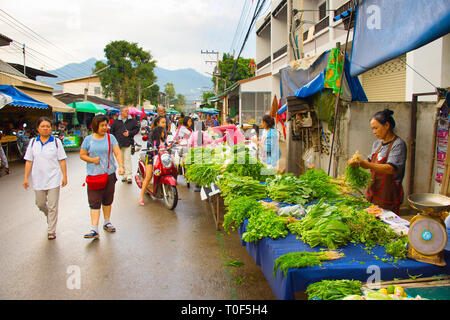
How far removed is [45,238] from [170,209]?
2.47m

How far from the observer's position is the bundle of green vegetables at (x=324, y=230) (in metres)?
2.81

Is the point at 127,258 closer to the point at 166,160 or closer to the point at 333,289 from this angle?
the point at 166,160

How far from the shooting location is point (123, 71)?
51.4 metres

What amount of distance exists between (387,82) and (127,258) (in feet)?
29.7

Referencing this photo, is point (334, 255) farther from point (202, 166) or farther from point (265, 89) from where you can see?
point (265, 89)

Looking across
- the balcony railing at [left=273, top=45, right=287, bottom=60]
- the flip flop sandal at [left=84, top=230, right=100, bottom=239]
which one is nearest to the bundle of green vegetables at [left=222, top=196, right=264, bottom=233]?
the flip flop sandal at [left=84, top=230, right=100, bottom=239]

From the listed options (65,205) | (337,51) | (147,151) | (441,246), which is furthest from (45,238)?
(337,51)

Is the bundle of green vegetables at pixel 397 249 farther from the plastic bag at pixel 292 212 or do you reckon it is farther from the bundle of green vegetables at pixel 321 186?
the bundle of green vegetables at pixel 321 186

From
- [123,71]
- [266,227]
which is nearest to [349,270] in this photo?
[266,227]

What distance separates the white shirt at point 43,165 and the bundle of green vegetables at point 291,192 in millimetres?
3432

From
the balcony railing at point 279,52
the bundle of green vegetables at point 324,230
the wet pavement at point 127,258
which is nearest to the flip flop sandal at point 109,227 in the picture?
the wet pavement at point 127,258

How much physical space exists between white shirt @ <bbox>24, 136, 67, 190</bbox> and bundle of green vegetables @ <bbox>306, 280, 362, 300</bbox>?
4.44 metres

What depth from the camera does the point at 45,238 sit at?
5258mm

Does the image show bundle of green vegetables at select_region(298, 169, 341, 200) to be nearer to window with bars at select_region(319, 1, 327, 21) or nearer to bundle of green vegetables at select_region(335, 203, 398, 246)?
bundle of green vegetables at select_region(335, 203, 398, 246)
